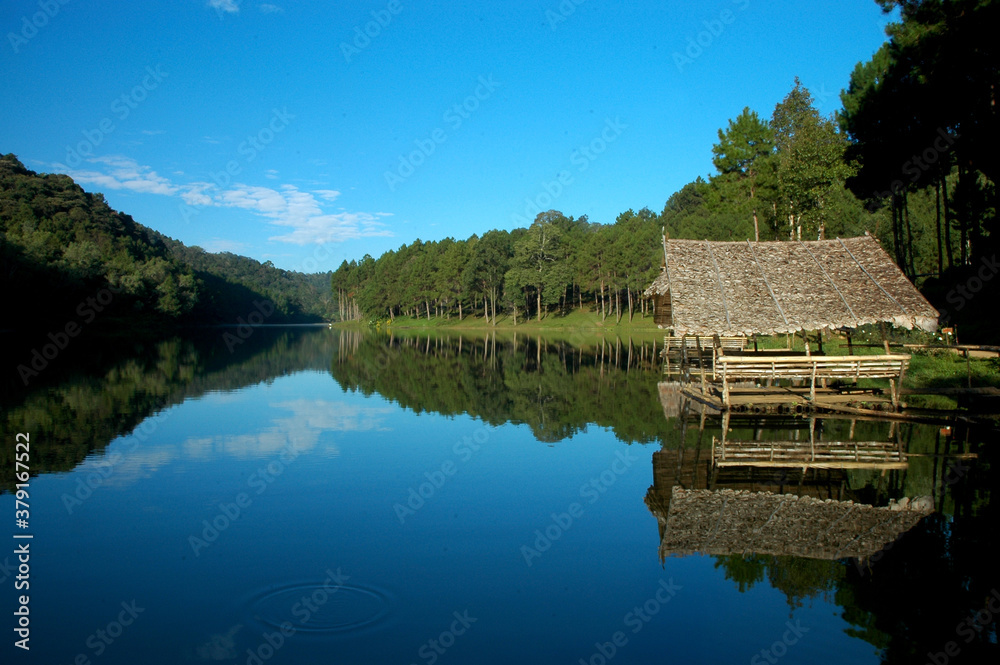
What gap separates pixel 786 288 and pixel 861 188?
77.0 ft

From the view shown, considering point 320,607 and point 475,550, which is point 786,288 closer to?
point 475,550

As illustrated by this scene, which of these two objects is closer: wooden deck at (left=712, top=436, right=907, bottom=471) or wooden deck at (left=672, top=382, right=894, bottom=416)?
wooden deck at (left=712, top=436, right=907, bottom=471)

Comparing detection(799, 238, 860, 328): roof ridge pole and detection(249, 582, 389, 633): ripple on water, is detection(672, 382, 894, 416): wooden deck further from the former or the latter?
detection(249, 582, 389, 633): ripple on water

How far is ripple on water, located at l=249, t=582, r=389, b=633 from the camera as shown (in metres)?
6.89

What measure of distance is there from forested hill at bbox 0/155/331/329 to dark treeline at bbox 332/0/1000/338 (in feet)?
130

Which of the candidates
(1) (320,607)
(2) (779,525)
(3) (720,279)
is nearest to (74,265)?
(3) (720,279)

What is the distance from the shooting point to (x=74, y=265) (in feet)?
219

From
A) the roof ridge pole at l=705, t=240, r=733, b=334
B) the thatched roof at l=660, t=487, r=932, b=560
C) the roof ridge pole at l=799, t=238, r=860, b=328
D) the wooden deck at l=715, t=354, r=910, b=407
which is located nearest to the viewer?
the thatched roof at l=660, t=487, r=932, b=560

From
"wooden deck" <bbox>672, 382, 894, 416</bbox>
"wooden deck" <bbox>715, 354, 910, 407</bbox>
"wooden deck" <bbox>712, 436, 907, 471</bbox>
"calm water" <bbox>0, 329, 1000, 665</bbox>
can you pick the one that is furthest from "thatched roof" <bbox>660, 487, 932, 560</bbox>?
"wooden deck" <bbox>672, 382, 894, 416</bbox>

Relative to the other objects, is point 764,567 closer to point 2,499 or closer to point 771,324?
point 771,324

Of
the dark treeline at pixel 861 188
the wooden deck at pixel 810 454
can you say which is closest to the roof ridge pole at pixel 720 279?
the wooden deck at pixel 810 454

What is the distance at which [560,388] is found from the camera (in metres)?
26.9

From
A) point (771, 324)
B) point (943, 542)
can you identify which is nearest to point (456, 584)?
point (943, 542)

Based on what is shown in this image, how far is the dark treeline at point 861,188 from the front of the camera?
2645 centimetres
